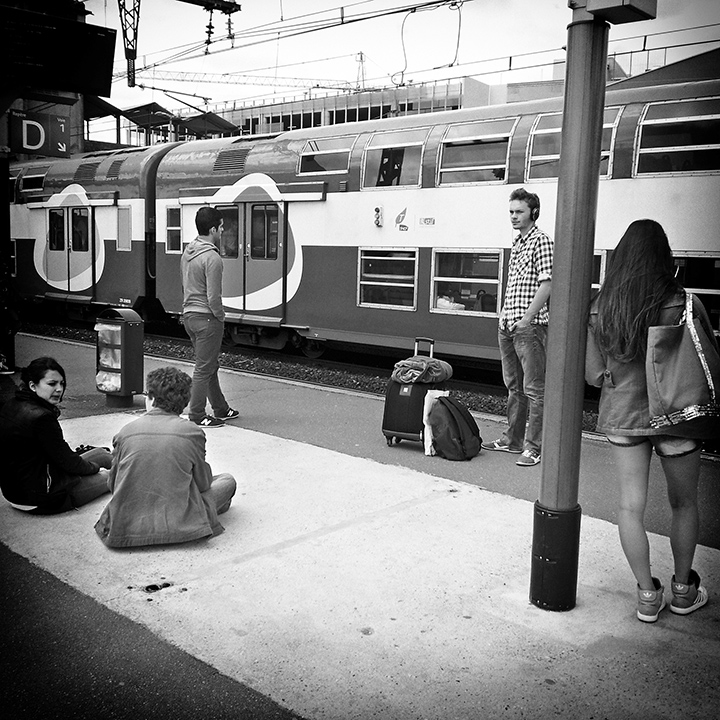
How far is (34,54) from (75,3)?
1619mm

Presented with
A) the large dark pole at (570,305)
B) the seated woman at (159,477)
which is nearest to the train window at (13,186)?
the seated woman at (159,477)

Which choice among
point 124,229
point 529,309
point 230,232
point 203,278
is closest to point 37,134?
point 203,278

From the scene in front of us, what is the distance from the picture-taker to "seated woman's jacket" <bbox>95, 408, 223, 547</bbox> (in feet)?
15.6

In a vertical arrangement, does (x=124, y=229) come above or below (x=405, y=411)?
above

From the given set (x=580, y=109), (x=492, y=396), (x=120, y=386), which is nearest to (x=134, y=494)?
(x=580, y=109)

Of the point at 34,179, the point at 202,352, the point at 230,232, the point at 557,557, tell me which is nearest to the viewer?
the point at 557,557

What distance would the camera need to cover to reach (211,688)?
11.0 feet

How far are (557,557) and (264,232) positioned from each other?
1007 cm

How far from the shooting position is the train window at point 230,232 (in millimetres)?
13695

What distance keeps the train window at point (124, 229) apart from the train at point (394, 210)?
0.13 ft

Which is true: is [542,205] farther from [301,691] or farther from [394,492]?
[301,691]

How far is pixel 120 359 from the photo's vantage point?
29.1ft

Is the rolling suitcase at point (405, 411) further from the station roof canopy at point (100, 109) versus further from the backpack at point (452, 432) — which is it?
the station roof canopy at point (100, 109)

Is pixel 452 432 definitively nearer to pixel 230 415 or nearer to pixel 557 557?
pixel 230 415
